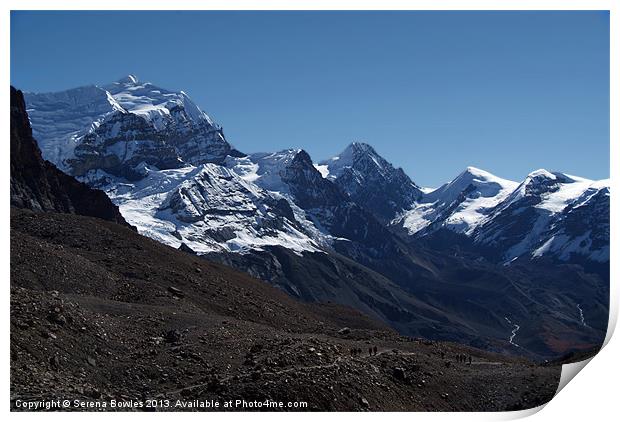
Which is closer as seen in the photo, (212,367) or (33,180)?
(212,367)

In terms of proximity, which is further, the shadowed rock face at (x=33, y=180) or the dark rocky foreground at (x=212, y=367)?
the shadowed rock face at (x=33, y=180)

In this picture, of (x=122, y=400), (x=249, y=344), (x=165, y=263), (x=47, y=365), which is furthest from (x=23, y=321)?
(x=165, y=263)

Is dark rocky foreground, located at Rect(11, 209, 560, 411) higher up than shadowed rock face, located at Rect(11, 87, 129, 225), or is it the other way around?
shadowed rock face, located at Rect(11, 87, 129, 225)

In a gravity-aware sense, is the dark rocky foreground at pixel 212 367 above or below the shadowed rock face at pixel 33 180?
below

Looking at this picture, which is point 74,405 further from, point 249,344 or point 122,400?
point 249,344

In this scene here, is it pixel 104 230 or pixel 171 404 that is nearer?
pixel 171 404

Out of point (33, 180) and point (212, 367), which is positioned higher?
point (33, 180)

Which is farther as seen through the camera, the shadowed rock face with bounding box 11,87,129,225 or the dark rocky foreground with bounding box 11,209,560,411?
the shadowed rock face with bounding box 11,87,129,225
